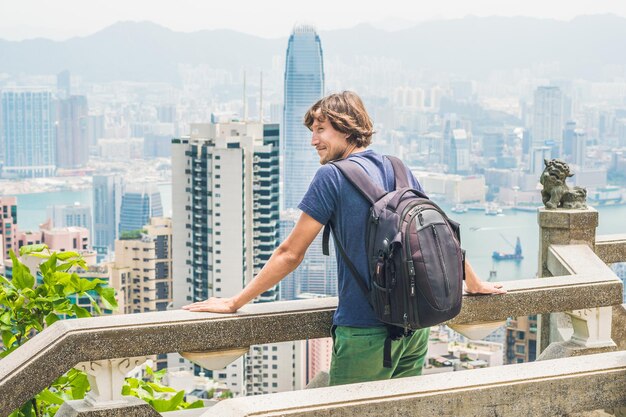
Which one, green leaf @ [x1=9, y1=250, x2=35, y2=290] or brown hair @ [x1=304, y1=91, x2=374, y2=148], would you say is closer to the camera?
brown hair @ [x1=304, y1=91, x2=374, y2=148]

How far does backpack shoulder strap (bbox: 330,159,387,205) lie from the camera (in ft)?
6.08

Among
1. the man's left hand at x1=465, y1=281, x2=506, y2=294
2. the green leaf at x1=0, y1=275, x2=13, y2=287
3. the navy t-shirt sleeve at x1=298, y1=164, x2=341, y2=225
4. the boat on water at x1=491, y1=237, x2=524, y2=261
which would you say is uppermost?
the navy t-shirt sleeve at x1=298, y1=164, x2=341, y2=225

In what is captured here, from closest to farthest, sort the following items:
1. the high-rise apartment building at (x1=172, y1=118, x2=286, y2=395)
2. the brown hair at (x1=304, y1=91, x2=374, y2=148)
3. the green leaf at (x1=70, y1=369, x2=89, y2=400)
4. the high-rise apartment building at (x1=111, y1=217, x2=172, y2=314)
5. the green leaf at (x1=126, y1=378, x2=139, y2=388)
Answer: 1. the brown hair at (x1=304, y1=91, x2=374, y2=148)
2. the green leaf at (x1=70, y1=369, x2=89, y2=400)
3. the green leaf at (x1=126, y1=378, x2=139, y2=388)
4. the high-rise apartment building at (x1=172, y1=118, x2=286, y2=395)
5. the high-rise apartment building at (x1=111, y1=217, x2=172, y2=314)

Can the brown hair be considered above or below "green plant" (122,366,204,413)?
above

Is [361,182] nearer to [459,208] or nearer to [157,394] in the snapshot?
[157,394]

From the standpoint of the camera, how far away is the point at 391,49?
10731 cm

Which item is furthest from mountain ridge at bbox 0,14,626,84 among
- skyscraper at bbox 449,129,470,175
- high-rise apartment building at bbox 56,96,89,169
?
skyscraper at bbox 449,129,470,175

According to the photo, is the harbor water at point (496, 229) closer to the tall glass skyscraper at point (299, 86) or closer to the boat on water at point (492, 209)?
the boat on water at point (492, 209)

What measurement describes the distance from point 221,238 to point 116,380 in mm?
44168

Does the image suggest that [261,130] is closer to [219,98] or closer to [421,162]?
[421,162]

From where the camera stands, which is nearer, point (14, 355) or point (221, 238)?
point (14, 355)

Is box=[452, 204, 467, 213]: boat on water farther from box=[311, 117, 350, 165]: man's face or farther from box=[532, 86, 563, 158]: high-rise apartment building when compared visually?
box=[311, 117, 350, 165]: man's face

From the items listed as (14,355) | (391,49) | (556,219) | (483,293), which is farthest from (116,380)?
(391,49)

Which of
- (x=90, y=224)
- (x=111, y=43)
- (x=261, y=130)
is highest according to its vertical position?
(x=111, y=43)
